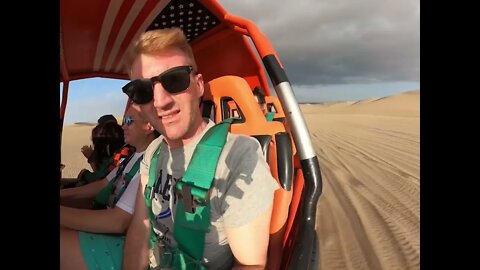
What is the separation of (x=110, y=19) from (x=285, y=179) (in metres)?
0.92

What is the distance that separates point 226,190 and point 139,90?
1.06 ft

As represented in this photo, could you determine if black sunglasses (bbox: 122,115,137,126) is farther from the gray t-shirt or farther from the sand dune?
the sand dune

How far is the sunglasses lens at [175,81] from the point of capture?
0.89m

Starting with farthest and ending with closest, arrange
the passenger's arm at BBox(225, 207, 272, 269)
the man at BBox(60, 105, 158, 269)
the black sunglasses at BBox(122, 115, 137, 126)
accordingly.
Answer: the black sunglasses at BBox(122, 115, 137, 126) < the man at BBox(60, 105, 158, 269) < the passenger's arm at BBox(225, 207, 272, 269)

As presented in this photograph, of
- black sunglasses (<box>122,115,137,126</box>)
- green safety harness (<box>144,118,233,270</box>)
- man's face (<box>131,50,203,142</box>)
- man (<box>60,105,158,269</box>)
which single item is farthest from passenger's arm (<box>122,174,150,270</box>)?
black sunglasses (<box>122,115,137,126</box>)

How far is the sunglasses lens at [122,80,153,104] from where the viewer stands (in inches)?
35.3

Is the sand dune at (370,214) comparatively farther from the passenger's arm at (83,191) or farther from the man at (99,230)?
the passenger's arm at (83,191)

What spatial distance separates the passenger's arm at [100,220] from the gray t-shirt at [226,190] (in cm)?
21

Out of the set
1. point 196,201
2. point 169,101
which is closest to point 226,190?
point 196,201

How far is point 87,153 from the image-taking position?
→ 2.48 m

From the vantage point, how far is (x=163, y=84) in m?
0.89

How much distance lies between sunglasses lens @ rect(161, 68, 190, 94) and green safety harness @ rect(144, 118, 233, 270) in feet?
0.43

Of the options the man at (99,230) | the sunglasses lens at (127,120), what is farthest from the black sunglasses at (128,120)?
the man at (99,230)
